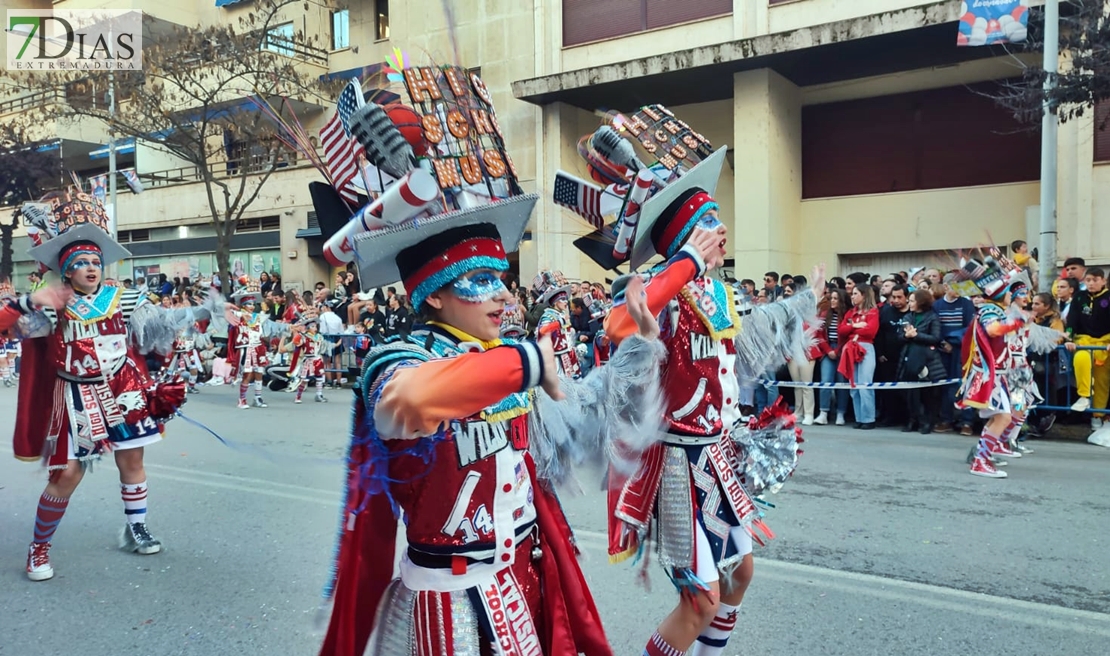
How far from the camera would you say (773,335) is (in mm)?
3641

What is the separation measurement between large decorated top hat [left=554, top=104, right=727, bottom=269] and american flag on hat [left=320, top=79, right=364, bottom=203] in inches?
47.7

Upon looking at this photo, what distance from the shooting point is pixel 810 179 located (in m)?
19.4

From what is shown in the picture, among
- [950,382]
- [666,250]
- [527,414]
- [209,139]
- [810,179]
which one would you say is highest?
[209,139]

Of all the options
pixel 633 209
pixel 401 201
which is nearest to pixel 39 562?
pixel 633 209

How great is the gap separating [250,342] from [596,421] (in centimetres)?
1255

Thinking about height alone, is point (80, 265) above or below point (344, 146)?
below

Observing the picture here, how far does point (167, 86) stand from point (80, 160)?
43.0ft

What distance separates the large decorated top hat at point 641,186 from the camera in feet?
10.9

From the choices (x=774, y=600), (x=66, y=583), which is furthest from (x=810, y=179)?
(x=66, y=583)

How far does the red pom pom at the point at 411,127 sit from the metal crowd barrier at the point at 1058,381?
9.50 meters

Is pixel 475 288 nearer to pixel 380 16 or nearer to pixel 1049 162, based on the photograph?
pixel 1049 162

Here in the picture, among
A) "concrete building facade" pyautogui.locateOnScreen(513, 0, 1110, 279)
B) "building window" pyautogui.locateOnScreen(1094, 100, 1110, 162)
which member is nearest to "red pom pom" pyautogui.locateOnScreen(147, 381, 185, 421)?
"concrete building facade" pyautogui.locateOnScreen(513, 0, 1110, 279)

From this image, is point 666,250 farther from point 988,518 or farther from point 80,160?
point 80,160

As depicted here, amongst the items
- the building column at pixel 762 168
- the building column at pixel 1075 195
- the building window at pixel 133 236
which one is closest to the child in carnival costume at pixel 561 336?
the building column at pixel 762 168
